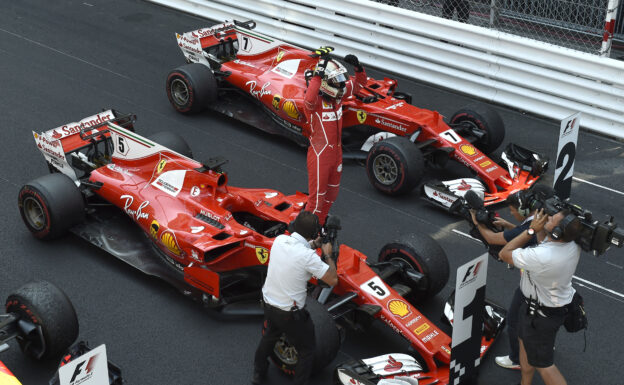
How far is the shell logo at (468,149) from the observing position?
9156 millimetres

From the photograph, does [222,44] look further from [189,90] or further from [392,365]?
[392,365]

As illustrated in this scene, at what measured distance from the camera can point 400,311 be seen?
6504mm

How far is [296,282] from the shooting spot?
18.7 feet

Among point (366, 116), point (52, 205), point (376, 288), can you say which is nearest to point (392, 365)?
point (376, 288)

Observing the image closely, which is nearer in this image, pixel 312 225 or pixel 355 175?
pixel 312 225

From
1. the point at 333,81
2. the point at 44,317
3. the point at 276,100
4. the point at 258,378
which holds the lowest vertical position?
the point at 258,378

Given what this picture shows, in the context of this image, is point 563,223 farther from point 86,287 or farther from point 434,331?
point 86,287

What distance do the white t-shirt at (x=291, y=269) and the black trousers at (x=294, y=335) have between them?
9 centimetres

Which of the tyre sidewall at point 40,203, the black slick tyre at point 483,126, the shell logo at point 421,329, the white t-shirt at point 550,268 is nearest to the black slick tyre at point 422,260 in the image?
the shell logo at point 421,329

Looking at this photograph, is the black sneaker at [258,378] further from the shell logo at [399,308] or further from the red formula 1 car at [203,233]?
the shell logo at [399,308]

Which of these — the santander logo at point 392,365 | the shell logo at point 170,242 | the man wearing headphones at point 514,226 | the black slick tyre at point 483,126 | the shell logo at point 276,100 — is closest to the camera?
the man wearing headphones at point 514,226

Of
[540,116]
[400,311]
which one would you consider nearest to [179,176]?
[400,311]

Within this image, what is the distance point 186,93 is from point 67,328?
5.14 meters

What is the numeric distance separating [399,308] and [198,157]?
4.23 meters
